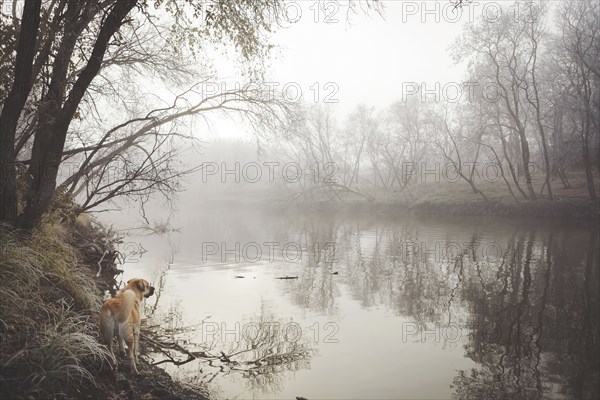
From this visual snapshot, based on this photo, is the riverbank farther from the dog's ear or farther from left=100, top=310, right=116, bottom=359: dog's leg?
the dog's ear

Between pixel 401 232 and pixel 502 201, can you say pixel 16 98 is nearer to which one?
pixel 401 232

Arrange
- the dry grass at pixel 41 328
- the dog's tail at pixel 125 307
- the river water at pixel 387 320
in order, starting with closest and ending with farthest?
the dry grass at pixel 41 328 → the dog's tail at pixel 125 307 → the river water at pixel 387 320

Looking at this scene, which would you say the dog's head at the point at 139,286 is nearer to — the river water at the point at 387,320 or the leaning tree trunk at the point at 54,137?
the river water at the point at 387,320

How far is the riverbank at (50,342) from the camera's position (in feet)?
11.8

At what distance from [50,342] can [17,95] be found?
12.0 ft

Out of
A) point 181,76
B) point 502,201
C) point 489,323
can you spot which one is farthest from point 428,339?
point 502,201

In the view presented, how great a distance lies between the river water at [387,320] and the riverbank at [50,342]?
1218 millimetres

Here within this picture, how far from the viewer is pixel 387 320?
330 inches

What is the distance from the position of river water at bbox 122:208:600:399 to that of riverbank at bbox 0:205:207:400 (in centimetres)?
122

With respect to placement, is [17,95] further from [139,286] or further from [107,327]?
[107,327]

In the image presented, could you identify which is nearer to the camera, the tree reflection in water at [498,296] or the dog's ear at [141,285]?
the dog's ear at [141,285]

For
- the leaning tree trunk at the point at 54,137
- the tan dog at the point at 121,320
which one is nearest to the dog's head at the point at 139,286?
the tan dog at the point at 121,320

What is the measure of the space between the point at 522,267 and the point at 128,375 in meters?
12.2

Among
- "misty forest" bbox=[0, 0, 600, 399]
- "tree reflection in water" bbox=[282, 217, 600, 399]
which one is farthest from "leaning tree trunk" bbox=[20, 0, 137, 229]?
"tree reflection in water" bbox=[282, 217, 600, 399]
